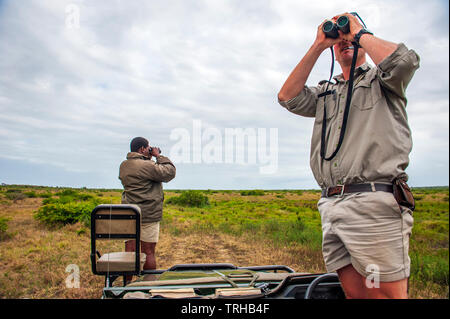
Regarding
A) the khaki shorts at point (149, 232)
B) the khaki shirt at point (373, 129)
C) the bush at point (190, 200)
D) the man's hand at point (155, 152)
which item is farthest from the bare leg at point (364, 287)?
the bush at point (190, 200)

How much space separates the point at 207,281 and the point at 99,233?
131 cm

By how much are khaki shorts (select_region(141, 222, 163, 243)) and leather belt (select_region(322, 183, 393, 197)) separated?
304 centimetres

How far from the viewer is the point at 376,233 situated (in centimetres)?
145

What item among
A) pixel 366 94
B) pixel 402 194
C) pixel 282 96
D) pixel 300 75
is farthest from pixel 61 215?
pixel 402 194

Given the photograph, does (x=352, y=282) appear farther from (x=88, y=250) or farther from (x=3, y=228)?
(x=3, y=228)

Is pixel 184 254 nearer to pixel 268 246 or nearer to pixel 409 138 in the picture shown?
pixel 268 246

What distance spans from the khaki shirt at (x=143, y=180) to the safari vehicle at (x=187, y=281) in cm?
101

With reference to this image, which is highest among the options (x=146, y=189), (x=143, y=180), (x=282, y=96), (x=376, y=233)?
(x=282, y=96)

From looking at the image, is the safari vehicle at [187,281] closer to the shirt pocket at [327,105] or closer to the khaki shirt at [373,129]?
the khaki shirt at [373,129]

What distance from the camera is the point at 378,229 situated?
1.45 metres

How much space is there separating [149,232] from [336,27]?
3437mm

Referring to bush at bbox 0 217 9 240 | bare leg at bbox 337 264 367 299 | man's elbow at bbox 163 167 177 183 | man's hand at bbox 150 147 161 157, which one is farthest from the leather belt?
bush at bbox 0 217 9 240

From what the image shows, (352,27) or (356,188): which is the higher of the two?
(352,27)

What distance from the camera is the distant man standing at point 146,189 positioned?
4125 millimetres
